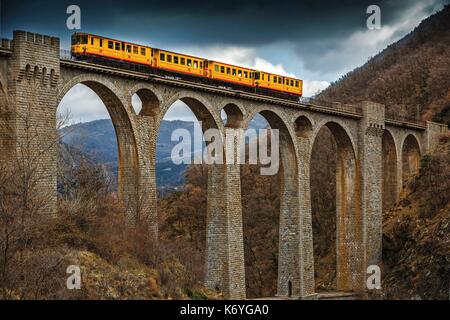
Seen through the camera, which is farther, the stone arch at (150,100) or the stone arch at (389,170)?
the stone arch at (389,170)

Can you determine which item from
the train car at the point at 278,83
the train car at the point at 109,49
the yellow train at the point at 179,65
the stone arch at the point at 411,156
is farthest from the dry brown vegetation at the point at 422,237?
the train car at the point at 109,49

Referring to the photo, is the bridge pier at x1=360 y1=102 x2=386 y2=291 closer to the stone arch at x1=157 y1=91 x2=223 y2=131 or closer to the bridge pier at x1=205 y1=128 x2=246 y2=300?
the bridge pier at x1=205 y1=128 x2=246 y2=300

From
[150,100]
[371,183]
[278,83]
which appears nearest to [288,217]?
[278,83]

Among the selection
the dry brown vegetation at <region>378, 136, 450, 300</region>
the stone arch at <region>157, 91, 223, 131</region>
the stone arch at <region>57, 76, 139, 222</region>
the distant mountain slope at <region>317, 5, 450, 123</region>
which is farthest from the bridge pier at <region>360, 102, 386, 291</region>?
the stone arch at <region>57, 76, 139, 222</region>

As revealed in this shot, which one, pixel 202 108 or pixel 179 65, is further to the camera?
pixel 202 108

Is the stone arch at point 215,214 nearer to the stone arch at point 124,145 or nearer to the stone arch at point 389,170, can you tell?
the stone arch at point 124,145

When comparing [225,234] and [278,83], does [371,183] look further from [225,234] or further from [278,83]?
[225,234]
